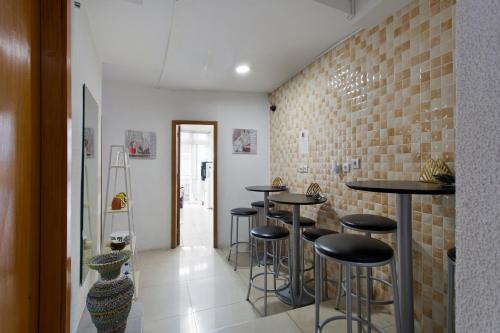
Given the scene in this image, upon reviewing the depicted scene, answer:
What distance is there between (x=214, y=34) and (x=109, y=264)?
6.64 feet

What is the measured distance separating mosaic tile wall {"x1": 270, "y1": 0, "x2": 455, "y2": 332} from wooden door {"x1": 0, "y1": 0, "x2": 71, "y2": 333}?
2.03 metres

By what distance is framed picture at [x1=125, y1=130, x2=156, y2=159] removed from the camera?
138 inches

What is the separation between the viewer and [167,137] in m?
3.69

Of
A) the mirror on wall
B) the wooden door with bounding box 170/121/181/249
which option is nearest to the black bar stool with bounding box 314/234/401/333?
the mirror on wall

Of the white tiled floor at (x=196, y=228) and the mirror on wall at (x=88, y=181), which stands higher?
the mirror on wall at (x=88, y=181)

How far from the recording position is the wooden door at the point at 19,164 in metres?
0.74

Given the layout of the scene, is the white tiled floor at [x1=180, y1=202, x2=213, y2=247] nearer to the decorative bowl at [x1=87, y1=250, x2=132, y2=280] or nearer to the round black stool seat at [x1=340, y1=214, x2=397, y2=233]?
the decorative bowl at [x1=87, y1=250, x2=132, y2=280]

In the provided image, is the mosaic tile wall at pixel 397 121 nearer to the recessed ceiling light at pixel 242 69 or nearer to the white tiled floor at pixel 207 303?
the white tiled floor at pixel 207 303

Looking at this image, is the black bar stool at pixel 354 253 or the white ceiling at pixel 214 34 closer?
the black bar stool at pixel 354 253

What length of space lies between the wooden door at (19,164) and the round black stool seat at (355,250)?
1248 mm

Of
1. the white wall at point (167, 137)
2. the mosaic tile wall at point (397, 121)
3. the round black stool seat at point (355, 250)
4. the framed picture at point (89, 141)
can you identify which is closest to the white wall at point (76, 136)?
the framed picture at point (89, 141)

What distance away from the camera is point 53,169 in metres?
1.03

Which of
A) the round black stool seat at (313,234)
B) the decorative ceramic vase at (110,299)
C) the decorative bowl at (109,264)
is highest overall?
the round black stool seat at (313,234)

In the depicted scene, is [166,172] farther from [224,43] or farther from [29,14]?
[29,14]
